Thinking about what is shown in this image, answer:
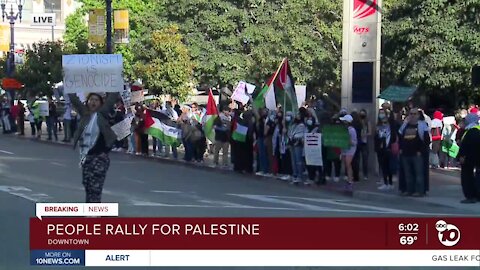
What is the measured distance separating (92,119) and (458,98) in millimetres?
30140

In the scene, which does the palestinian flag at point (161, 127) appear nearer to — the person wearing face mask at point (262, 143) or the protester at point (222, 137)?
the protester at point (222, 137)

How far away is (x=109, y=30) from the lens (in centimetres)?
3309

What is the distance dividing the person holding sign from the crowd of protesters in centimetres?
872

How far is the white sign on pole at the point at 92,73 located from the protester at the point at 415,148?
5.80 m

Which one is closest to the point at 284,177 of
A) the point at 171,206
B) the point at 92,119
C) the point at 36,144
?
the point at 171,206

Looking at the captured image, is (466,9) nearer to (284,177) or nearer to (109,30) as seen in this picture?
(109,30)

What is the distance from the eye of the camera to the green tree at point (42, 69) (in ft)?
146

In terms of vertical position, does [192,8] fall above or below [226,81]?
above

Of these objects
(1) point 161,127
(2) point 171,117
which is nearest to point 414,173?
(1) point 161,127

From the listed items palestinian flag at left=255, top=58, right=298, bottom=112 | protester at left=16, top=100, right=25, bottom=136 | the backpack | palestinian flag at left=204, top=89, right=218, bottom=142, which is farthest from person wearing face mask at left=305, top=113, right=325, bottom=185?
protester at left=16, top=100, right=25, bottom=136

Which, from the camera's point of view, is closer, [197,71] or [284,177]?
[284,177]

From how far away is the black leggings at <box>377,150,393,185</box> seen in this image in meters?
19.8

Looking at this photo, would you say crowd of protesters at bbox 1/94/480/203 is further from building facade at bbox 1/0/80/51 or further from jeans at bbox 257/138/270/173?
building facade at bbox 1/0/80/51

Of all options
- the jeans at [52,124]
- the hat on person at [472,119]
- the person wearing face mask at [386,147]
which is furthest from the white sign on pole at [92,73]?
the jeans at [52,124]
